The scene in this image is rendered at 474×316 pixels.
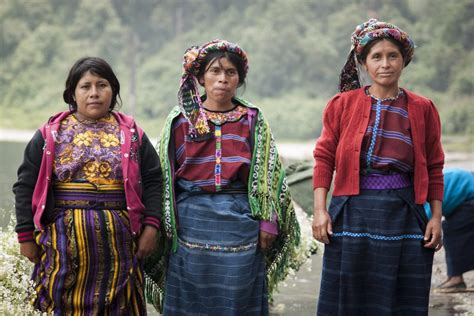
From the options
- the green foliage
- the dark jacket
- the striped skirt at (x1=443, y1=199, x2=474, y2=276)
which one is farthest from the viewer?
the green foliage

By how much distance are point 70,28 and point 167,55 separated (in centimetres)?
448

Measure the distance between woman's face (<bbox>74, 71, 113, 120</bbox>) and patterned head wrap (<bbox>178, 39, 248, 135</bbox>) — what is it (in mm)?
324

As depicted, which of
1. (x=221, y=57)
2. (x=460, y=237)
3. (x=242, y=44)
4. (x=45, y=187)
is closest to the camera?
(x=45, y=187)

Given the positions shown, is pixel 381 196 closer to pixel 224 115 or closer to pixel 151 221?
pixel 224 115

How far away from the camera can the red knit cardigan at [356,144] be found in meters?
2.71

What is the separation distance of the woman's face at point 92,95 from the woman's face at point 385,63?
3.38ft

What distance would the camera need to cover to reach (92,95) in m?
2.70

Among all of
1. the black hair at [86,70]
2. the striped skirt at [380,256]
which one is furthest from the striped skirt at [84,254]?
the striped skirt at [380,256]

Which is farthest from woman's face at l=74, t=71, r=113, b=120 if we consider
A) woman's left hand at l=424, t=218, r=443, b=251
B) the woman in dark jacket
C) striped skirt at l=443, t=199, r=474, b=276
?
striped skirt at l=443, t=199, r=474, b=276

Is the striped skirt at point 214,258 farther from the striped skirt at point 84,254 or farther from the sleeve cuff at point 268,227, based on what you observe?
the striped skirt at point 84,254

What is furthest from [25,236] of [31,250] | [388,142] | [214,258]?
[388,142]

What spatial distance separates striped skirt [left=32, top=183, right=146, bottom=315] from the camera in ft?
8.75

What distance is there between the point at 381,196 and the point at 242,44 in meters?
21.9

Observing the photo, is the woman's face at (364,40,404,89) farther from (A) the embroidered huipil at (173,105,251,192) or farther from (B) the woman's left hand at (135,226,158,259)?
(B) the woman's left hand at (135,226,158,259)
